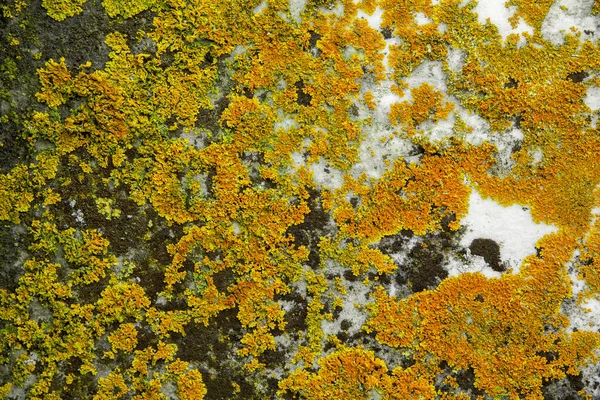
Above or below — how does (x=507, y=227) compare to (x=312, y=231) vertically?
above

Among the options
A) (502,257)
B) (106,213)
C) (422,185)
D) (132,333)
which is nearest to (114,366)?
(132,333)

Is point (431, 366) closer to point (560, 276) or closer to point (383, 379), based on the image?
point (383, 379)

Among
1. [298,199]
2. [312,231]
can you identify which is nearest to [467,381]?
[312,231]

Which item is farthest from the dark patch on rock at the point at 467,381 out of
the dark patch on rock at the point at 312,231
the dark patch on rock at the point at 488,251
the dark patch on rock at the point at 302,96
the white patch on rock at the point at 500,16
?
the white patch on rock at the point at 500,16

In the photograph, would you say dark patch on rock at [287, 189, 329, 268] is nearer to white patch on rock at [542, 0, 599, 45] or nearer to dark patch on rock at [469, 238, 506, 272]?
dark patch on rock at [469, 238, 506, 272]

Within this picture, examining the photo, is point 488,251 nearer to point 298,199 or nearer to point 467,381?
point 467,381

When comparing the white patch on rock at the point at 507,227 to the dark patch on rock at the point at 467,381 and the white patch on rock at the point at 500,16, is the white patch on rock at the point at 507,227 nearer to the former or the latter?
the dark patch on rock at the point at 467,381

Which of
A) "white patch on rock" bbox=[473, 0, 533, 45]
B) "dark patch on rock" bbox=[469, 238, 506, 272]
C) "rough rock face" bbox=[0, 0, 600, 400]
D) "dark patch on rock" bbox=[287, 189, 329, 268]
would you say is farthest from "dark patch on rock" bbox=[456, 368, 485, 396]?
"white patch on rock" bbox=[473, 0, 533, 45]

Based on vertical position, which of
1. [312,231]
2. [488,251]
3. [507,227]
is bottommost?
[312,231]
